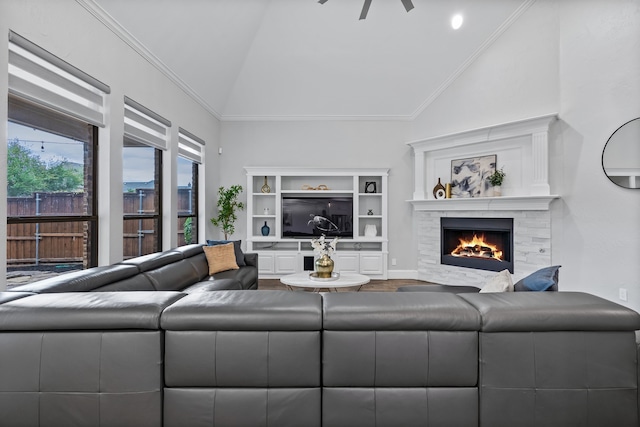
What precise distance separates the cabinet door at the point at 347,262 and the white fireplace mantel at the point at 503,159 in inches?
55.7

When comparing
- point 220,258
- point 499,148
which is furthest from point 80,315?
point 499,148

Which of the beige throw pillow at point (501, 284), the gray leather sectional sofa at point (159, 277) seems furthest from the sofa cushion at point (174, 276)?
the beige throw pillow at point (501, 284)

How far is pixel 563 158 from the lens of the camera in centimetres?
451

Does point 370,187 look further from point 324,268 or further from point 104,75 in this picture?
point 104,75

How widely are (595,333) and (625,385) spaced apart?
0.25m

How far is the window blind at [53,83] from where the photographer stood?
2390 millimetres

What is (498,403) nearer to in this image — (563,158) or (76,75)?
(76,75)

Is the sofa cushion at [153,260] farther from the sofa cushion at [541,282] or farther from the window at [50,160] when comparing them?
the sofa cushion at [541,282]

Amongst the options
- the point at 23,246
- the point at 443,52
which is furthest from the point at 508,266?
the point at 23,246

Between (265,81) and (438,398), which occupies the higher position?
(265,81)

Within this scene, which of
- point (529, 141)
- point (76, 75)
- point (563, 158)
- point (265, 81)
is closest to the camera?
point (76, 75)

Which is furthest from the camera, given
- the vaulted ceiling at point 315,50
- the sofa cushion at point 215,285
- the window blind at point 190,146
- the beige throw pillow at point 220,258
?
the window blind at point 190,146

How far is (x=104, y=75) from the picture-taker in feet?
10.7

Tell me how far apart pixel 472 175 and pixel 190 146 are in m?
4.42
